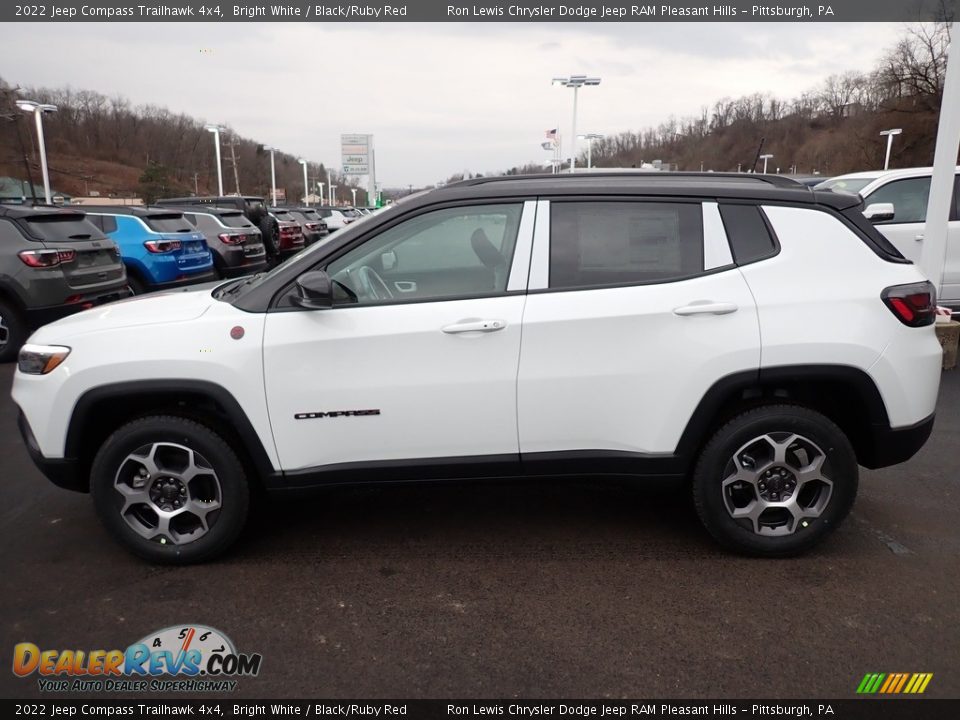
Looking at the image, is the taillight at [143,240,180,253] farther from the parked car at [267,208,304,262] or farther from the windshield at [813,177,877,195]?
the windshield at [813,177,877,195]

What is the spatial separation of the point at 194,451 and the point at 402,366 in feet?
3.53

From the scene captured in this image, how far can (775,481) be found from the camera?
3.38 metres

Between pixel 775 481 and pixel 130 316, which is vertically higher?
pixel 130 316

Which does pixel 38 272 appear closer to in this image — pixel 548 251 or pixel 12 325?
pixel 12 325

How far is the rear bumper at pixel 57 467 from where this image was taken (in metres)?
3.41

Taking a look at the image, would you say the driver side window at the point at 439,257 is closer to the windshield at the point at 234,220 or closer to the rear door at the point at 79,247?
the rear door at the point at 79,247

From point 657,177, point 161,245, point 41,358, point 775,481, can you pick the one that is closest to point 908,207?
point 657,177

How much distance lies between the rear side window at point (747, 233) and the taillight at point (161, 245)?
953 centimetres

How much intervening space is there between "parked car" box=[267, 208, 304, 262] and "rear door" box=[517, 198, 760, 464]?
15050 millimetres

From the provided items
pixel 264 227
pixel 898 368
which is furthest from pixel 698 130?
pixel 898 368

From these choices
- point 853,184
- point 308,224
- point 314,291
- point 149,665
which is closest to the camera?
point 149,665

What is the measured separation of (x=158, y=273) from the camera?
10.8 m

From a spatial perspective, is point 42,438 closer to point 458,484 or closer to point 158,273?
point 458,484
